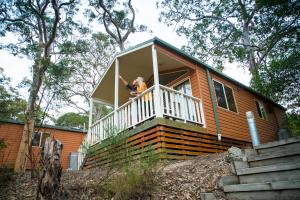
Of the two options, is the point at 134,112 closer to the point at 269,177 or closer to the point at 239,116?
the point at 269,177

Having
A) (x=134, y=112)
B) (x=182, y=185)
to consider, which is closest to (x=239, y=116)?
(x=134, y=112)

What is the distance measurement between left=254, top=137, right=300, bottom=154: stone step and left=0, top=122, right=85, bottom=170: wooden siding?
11.1 metres

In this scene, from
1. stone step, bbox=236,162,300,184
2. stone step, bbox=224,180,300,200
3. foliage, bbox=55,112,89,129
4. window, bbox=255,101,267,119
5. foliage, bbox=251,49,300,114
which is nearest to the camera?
stone step, bbox=224,180,300,200

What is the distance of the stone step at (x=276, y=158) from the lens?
2.96 m

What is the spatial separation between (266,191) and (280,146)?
110 centimetres

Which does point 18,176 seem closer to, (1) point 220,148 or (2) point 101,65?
(1) point 220,148

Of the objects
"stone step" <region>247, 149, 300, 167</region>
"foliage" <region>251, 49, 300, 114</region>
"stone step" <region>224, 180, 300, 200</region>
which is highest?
"foliage" <region>251, 49, 300, 114</region>

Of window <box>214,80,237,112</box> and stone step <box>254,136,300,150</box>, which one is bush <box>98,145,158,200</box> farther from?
window <box>214,80,237,112</box>

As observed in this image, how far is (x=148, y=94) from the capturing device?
247 inches

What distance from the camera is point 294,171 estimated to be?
8.71 feet

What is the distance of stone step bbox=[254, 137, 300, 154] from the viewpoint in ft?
10.4

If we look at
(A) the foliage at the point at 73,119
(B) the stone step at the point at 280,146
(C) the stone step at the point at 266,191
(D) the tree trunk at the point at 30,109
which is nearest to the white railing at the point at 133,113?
(B) the stone step at the point at 280,146

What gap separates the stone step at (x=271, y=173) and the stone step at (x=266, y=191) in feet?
0.63

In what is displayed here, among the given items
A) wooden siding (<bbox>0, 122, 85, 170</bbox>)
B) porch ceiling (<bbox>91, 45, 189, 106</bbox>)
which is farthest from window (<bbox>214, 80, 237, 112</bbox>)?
wooden siding (<bbox>0, 122, 85, 170</bbox>)
